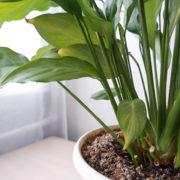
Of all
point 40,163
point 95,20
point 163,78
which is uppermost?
point 95,20

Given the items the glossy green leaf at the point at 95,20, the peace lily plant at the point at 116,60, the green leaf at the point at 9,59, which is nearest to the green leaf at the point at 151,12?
the peace lily plant at the point at 116,60

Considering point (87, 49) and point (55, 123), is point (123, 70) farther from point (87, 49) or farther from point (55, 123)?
point (55, 123)

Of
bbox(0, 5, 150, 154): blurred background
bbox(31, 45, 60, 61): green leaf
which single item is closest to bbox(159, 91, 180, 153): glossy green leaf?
bbox(31, 45, 60, 61): green leaf

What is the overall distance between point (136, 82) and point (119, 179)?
561 millimetres

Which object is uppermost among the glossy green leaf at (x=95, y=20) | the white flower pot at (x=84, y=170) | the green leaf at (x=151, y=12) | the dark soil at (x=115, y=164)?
the glossy green leaf at (x=95, y=20)

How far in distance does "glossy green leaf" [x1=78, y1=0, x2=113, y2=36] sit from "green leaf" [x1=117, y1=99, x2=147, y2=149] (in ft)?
0.31

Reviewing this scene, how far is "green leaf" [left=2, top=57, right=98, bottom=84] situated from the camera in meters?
0.24

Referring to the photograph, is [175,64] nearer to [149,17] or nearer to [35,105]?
[149,17]

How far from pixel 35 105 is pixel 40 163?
0.29 m

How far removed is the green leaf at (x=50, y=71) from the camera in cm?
24

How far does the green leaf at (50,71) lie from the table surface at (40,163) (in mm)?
370

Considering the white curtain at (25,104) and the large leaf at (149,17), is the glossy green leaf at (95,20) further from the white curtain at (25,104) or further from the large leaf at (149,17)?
the white curtain at (25,104)

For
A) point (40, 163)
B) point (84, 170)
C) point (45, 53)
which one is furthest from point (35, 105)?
point (84, 170)

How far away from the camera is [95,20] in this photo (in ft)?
0.82
